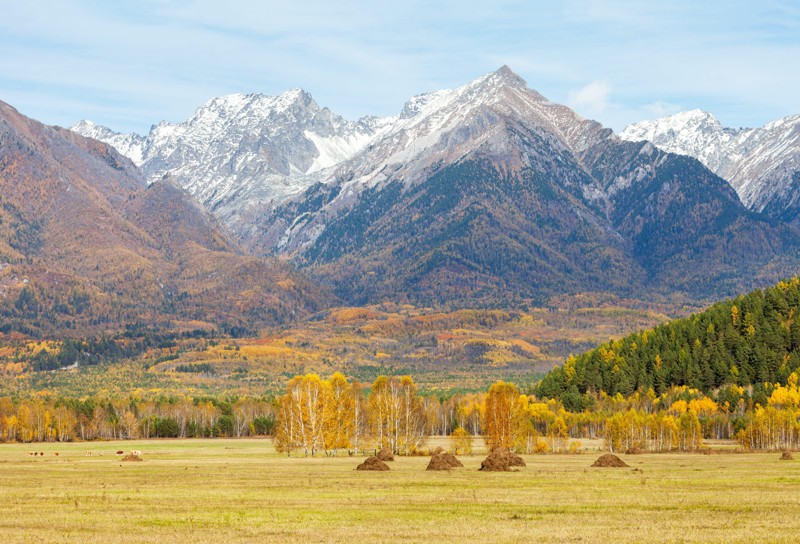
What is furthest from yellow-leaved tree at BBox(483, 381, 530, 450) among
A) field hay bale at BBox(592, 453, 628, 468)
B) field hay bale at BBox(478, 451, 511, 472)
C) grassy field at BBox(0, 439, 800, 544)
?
grassy field at BBox(0, 439, 800, 544)

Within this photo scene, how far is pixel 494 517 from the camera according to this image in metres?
66.1

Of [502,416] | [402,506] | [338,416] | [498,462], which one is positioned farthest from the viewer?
[338,416]

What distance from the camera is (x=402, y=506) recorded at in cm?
7281

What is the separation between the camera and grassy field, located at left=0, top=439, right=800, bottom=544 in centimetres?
5844

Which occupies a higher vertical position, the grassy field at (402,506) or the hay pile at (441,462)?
the hay pile at (441,462)

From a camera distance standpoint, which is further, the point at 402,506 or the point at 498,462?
the point at 498,462

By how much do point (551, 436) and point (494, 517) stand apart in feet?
404

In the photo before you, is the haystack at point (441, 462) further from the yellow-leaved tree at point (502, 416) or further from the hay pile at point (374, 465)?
the yellow-leaved tree at point (502, 416)

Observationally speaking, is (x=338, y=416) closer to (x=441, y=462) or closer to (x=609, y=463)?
(x=441, y=462)

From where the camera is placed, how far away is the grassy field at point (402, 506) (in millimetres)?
58438


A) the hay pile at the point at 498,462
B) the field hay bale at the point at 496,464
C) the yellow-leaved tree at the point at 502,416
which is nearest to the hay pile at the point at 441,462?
the field hay bale at the point at 496,464

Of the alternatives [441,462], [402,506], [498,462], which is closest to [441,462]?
[441,462]

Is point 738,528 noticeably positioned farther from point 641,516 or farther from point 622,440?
point 622,440

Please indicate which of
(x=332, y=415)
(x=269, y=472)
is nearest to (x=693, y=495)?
(x=269, y=472)
